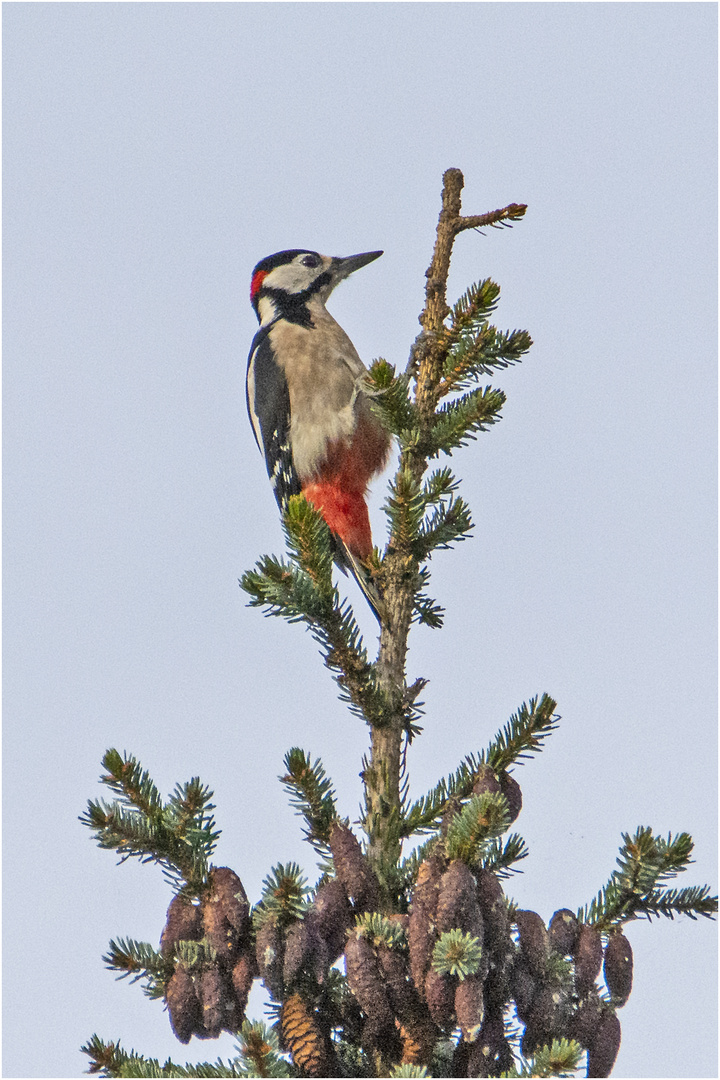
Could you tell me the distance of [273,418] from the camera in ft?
13.6

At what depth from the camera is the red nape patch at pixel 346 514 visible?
365 centimetres

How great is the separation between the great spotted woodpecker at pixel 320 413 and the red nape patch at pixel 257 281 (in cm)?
36

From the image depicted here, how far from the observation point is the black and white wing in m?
4.11

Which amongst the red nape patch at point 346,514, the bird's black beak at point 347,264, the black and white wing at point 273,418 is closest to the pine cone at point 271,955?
the red nape patch at point 346,514

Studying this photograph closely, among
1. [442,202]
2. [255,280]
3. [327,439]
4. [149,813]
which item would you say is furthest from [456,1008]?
[255,280]

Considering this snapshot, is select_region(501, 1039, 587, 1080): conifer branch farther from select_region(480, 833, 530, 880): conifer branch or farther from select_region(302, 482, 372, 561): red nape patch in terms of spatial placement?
select_region(302, 482, 372, 561): red nape patch

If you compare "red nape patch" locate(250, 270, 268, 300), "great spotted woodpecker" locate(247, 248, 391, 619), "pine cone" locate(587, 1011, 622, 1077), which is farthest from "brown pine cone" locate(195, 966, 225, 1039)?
"red nape patch" locate(250, 270, 268, 300)

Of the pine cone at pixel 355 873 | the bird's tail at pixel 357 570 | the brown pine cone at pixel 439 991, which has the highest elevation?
the bird's tail at pixel 357 570

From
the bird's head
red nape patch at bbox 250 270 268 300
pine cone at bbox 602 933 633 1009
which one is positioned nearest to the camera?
pine cone at bbox 602 933 633 1009

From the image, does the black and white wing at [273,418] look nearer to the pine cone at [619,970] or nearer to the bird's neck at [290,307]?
the bird's neck at [290,307]

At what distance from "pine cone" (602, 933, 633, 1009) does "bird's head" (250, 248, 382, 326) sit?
333cm

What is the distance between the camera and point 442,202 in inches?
93.8

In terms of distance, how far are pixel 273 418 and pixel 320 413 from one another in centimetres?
26

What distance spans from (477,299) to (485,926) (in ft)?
4.20
